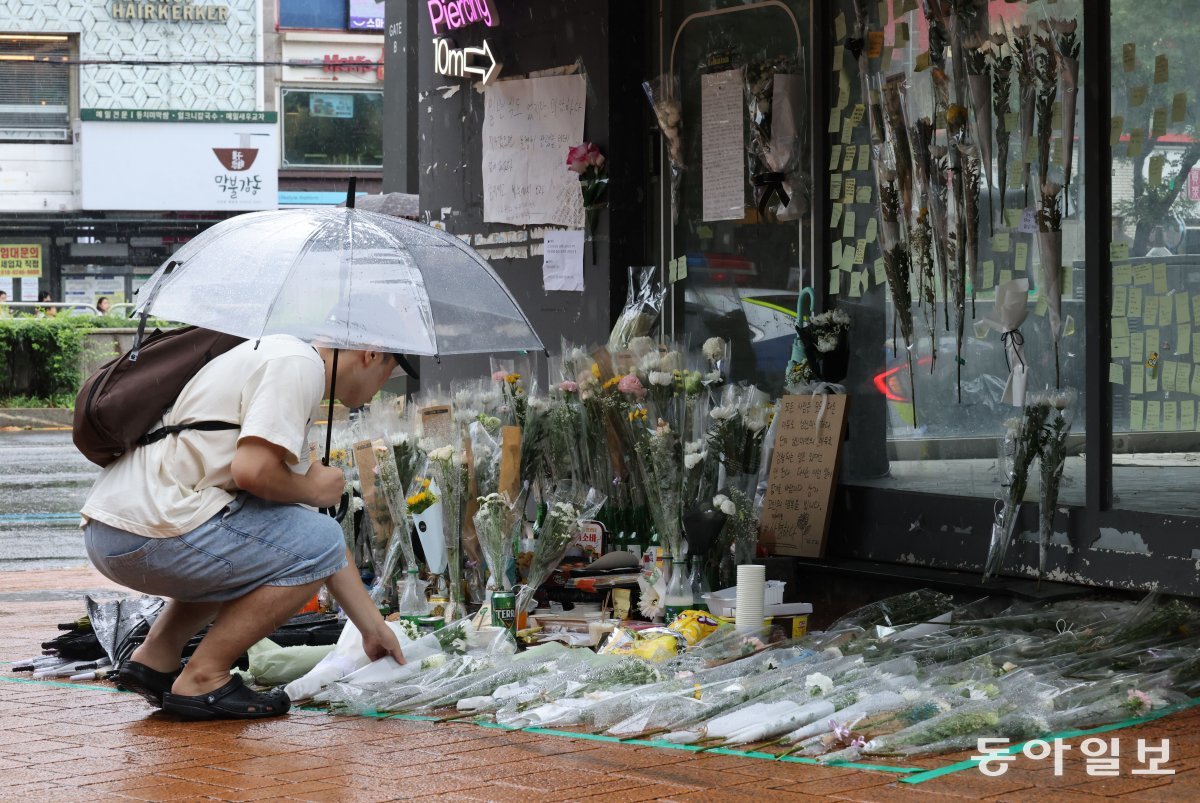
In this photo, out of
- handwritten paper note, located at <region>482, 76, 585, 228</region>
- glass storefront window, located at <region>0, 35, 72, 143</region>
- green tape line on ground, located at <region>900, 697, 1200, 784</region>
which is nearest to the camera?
green tape line on ground, located at <region>900, 697, 1200, 784</region>

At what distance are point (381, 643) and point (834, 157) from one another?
3.39 m

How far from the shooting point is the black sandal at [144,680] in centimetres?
502

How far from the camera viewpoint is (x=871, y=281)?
7.08m

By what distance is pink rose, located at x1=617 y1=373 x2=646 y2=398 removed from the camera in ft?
22.0

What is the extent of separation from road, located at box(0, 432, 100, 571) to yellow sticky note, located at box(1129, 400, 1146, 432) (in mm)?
6911

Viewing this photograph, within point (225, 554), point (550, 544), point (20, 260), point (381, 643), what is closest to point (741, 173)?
point (550, 544)

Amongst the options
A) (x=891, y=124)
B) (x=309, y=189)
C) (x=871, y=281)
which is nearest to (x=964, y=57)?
(x=891, y=124)

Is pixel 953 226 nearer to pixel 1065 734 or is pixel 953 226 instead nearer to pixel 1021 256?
pixel 1021 256

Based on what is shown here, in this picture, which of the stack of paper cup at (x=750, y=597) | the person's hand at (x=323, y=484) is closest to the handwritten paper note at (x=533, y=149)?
the stack of paper cup at (x=750, y=597)

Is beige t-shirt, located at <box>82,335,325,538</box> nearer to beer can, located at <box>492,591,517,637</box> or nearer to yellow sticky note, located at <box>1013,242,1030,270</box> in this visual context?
beer can, located at <box>492,591,517,637</box>

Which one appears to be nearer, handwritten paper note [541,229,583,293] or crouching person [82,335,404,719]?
crouching person [82,335,404,719]

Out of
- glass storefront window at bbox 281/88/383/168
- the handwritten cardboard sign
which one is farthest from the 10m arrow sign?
glass storefront window at bbox 281/88/383/168

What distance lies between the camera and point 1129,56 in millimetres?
5984

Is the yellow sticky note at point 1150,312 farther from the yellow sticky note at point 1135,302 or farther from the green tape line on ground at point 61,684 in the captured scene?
the green tape line on ground at point 61,684
